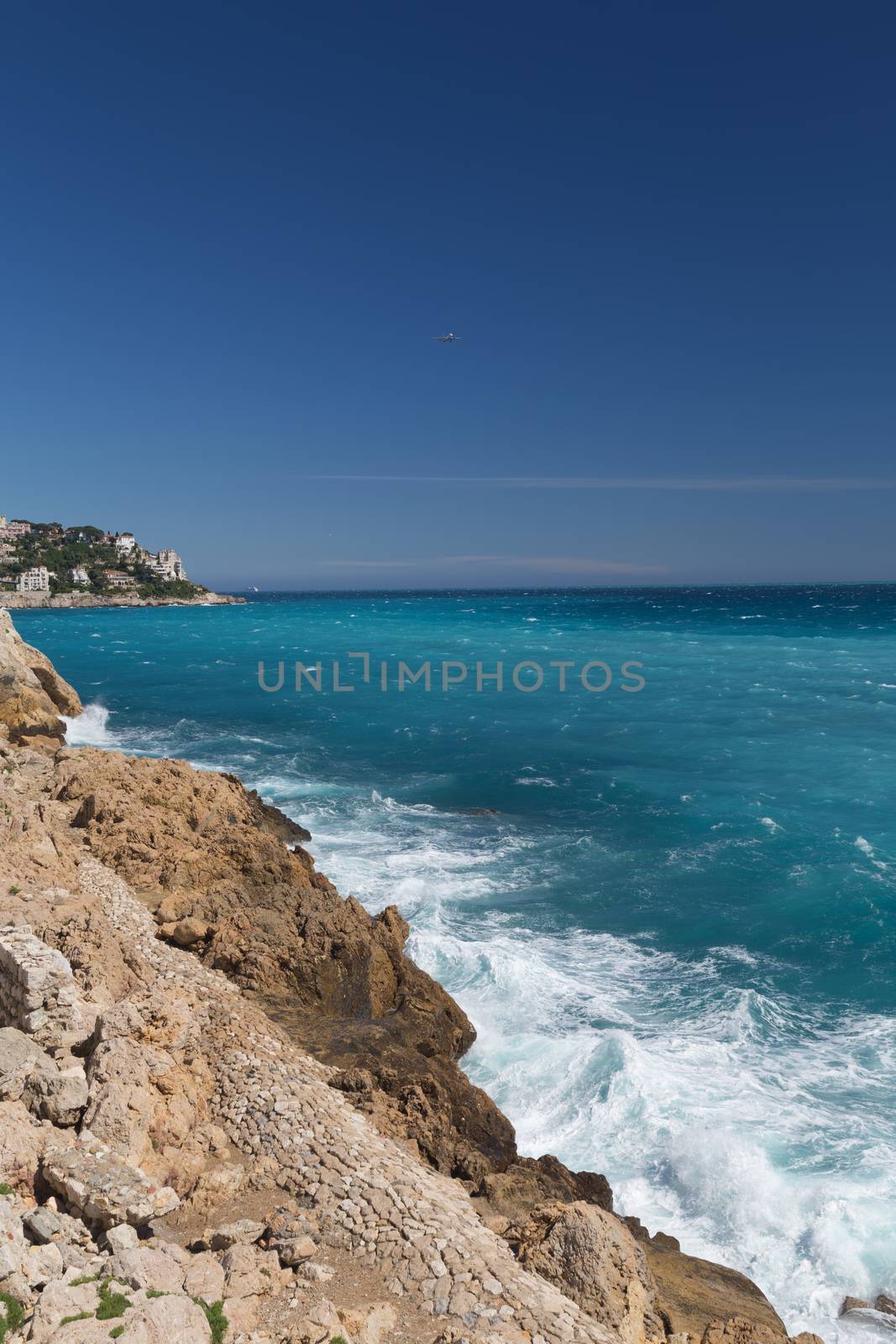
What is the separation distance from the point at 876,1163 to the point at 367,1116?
8.34 metres

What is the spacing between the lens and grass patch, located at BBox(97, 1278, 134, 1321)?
6.69 m

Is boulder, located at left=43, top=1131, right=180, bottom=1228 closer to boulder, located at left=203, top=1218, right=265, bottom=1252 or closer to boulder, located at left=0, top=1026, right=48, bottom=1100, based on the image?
boulder, located at left=203, top=1218, right=265, bottom=1252

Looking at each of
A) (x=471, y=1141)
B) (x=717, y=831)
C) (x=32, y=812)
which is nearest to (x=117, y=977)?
(x=471, y=1141)

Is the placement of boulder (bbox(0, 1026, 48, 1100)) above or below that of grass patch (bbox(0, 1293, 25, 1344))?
above

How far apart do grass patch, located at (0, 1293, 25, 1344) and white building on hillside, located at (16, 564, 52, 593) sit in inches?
7192

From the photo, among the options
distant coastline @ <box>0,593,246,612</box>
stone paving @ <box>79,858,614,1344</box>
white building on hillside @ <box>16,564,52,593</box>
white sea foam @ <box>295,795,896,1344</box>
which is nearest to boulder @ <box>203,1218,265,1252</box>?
stone paving @ <box>79,858,614,1344</box>

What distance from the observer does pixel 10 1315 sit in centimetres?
652

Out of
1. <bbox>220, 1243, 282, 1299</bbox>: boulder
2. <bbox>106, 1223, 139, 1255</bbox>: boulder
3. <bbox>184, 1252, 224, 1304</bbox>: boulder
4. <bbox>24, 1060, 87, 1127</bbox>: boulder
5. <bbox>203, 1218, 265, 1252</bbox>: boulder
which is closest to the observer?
<bbox>184, 1252, 224, 1304</bbox>: boulder

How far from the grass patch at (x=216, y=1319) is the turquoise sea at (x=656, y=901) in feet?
23.0

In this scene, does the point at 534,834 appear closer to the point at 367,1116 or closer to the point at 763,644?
the point at 367,1116

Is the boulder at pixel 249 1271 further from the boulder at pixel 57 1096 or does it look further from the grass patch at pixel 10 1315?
the boulder at pixel 57 1096

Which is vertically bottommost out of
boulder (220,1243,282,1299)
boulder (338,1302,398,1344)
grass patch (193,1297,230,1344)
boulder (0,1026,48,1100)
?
boulder (338,1302,398,1344)

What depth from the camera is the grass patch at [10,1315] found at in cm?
641

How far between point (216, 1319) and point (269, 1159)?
2286 mm
